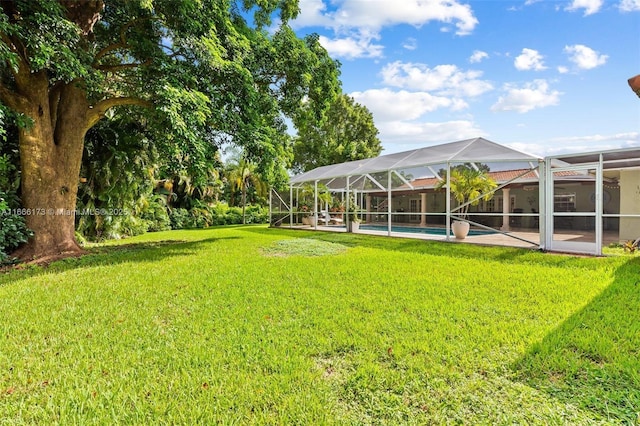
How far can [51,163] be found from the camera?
8.23m

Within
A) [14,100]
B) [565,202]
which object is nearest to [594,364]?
[14,100]

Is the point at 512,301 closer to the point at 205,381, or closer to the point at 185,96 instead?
the point at 205,381

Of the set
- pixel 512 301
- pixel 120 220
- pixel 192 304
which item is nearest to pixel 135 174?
pixel 120 220

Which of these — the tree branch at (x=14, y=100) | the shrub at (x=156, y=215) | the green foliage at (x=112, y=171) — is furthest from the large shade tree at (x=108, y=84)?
the shrub at (x=156, y=215)

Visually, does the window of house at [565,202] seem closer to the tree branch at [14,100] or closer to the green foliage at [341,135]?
the green foliage at [341,135]

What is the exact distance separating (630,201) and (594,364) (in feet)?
43.4

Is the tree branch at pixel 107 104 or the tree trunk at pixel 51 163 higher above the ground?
the tree branch at pixel 107 104

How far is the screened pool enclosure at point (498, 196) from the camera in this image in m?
9.38

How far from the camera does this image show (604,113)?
10359 millimetres

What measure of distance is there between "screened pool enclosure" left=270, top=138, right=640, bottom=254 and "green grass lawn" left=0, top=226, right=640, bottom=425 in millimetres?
4035

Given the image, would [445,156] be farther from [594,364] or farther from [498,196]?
[498,196]

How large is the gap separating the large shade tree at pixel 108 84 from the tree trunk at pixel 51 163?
0.02m

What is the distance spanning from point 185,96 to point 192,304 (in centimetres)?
501

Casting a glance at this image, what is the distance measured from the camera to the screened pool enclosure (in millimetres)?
9375
